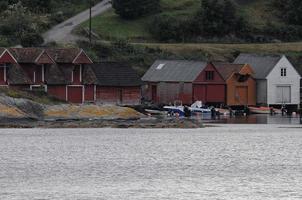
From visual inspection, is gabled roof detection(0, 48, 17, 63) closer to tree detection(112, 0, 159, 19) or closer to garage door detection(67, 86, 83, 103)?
garage door detection(67, 86, 83, 103)

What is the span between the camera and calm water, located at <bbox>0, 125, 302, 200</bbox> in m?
38.9

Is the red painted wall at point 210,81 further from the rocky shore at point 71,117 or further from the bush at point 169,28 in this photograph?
the bush at point 169,28

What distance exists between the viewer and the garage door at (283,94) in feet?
358

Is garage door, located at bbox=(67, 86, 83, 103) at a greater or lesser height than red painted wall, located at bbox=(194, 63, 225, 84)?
lesser

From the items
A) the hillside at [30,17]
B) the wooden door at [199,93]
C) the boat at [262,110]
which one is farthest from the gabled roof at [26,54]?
the boat at [262,110]

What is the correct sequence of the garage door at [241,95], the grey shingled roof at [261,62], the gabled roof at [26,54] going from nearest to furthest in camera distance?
the gabled roof at [26,54] → the garage door at [241,95] → the grey shingled roof at [261,62]

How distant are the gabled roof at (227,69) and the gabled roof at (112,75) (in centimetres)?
999

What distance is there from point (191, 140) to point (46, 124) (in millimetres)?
15755

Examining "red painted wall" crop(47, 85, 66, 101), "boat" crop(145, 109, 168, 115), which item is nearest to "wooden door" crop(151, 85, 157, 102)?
"boat" crop(145, 109, 168, 115)

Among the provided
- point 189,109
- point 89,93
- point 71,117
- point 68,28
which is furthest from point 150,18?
point 71,117

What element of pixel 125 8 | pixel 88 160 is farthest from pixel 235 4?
pixel 88 160

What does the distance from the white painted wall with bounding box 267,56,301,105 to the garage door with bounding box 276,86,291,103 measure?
36cm

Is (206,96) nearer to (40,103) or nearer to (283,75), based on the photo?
(283,75)

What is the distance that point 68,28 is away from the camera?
124562mm
